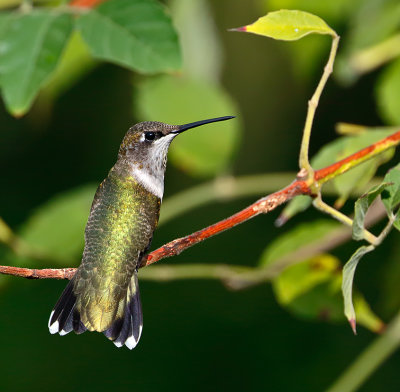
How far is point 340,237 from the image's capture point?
222cm

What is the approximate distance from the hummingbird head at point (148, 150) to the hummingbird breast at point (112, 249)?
83 millimetres

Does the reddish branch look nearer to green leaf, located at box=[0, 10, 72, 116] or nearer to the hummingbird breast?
the hummingbird breast

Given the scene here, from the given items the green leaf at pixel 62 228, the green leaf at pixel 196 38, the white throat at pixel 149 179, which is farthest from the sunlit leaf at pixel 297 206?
the green leaf at pixel 196 38

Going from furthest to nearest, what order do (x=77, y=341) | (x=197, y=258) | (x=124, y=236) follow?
(x=77, y=341)
(x=197, y=258)
(x=124, y=236)

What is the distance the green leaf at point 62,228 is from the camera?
2.60 meters

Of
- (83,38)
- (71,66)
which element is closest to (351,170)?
(83,38)

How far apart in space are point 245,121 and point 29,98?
2.96 metres

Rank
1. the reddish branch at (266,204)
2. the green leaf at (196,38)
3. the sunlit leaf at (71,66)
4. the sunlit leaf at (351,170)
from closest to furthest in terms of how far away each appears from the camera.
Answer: the reddish branch at (266,204) < the sunlit leaf at (351,170) < the sunlit leaf at (71,66) < the green leaf at (196,38)

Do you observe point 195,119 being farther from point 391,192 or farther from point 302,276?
point 391,192

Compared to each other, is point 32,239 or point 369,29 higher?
point 369,29

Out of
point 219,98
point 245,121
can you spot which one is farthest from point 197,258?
point 219,98

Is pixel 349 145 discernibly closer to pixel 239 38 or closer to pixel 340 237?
pixel 340 237

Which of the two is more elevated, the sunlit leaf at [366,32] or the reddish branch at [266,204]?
the reddish branch at [266,204]

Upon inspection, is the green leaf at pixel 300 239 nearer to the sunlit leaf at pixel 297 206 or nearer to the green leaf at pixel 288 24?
the sunlit leaf at pixel 297 206
